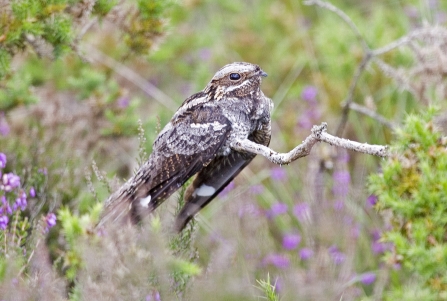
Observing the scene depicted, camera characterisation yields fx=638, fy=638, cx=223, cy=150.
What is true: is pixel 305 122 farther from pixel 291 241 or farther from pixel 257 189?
pixel 291 241

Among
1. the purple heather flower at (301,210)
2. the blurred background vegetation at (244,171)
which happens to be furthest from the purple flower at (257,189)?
the purple heather flower at (301,210)

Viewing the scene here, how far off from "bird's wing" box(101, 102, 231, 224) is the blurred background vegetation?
0.41 ft

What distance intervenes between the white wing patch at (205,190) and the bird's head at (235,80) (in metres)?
0.52

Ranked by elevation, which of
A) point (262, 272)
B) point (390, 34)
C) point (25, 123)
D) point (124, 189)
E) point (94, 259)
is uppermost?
point (390, 34)

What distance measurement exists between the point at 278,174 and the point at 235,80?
70.6 inches

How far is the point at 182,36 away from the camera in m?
6.79

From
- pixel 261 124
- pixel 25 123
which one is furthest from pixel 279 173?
pixel 25 123

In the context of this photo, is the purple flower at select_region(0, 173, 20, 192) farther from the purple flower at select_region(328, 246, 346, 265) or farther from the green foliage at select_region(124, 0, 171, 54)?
the purple flower at select_region(328, 246, 346, 265)

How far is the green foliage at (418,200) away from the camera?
2082 mm

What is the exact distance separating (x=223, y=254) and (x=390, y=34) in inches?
180

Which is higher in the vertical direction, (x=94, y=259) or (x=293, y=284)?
(x=94, y=259)

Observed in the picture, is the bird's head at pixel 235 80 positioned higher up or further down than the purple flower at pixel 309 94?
higher up

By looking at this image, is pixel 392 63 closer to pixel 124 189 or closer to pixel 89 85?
pixel 89 85

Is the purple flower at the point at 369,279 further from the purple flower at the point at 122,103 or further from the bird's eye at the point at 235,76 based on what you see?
the purple flower at the point at 122,103
